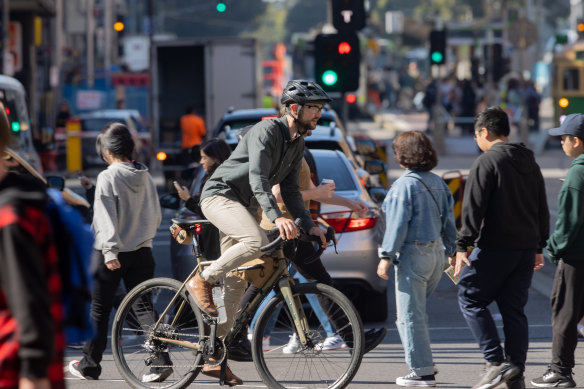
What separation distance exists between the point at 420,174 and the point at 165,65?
66.1ft

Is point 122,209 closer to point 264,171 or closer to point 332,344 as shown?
point 264,171

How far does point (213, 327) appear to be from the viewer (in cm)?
627

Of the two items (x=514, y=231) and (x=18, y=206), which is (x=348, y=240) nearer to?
(x=514, y=231)

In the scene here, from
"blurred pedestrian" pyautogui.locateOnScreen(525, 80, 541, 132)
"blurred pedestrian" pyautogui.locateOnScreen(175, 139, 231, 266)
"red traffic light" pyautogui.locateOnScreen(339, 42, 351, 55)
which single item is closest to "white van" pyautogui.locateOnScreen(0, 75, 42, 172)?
"red traffic light" pyautogui.locateOnScreen(339, 42, 351, 55)

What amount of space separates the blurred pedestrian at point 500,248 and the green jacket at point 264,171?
0.94m

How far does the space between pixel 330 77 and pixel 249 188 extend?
35.6 ft

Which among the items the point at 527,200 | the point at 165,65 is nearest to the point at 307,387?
the point at 527,200

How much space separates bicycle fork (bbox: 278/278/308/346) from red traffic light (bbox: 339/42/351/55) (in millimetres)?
11218

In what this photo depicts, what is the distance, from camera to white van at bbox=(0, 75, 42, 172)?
16.0m

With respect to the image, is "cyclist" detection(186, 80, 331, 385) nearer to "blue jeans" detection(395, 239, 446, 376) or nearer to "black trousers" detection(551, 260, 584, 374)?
"blue jeans" detection(395, 239, 446, 376)

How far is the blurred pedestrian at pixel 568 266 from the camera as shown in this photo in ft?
21.0

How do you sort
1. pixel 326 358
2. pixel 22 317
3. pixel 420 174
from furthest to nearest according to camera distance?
pixel 420 174
pixel 326 358
pixel 22 317

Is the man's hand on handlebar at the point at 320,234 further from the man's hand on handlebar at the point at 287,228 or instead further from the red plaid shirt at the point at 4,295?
the red plaid shirt at the point at 4,295

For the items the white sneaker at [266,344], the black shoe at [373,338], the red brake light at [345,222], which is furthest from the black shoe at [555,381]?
the red brake light at [345,222]
